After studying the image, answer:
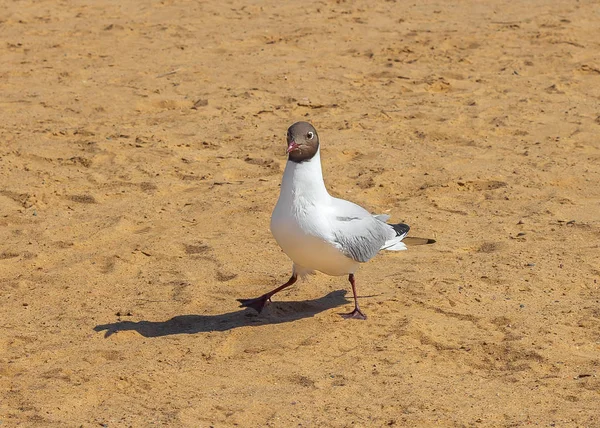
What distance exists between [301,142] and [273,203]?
2094mm

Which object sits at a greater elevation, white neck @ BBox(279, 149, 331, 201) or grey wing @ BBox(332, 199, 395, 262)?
white neck @ BBox(279, 149, 331, 201)

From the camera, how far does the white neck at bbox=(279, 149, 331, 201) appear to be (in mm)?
5680

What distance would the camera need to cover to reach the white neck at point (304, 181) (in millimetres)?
5680

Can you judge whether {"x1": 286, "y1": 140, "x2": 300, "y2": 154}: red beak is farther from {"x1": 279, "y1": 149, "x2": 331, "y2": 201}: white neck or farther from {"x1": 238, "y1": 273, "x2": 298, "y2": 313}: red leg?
{"x1": 238, "y1": 273, "x2": 298, "y2": 313}: red leg

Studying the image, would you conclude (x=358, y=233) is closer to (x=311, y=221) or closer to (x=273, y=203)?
(x=311, y=221)

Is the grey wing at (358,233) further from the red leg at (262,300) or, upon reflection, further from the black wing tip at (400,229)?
the red leg at (262,300)

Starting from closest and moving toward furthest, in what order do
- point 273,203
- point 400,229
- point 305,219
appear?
point 305,219
point 400,229
point 273,203

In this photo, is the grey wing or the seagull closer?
the seagull

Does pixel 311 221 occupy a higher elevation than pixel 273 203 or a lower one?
higher

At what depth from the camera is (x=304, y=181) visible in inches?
224

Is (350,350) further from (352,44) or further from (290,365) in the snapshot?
(352,44)

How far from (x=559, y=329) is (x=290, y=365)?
1567mm

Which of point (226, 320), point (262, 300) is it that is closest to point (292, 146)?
point (262, 300)

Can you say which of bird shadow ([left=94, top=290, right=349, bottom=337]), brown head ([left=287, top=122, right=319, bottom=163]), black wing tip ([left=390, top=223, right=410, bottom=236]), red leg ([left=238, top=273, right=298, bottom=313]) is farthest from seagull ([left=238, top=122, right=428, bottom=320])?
black wing tip ([left=390, top=223, right=410, bottom=236])
